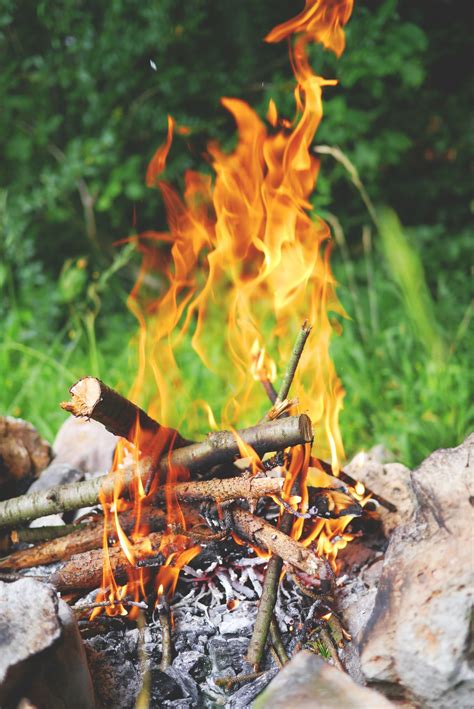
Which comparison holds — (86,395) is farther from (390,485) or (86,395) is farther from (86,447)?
(390,485)

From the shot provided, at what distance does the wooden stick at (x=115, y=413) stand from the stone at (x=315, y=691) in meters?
0.78

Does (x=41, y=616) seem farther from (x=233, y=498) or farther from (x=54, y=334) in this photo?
(x=54, y=334)

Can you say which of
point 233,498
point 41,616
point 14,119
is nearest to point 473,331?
point 233,498

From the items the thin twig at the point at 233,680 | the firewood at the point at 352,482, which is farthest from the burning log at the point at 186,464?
the thin twig at the point at 233,680

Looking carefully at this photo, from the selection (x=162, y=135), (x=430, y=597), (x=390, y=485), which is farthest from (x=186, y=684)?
(x=162, y=135)

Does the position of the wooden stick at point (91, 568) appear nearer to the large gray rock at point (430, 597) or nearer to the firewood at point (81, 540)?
the firewood at point (81, 540)

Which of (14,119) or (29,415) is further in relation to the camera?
(14,119)

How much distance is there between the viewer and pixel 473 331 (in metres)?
3.86

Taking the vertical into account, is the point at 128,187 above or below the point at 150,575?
above

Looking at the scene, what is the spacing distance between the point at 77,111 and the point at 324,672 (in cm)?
431

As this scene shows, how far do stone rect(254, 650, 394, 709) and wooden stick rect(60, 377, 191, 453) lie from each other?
782 mm

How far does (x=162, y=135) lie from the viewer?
4.96 metres

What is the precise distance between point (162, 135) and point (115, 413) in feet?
11.2


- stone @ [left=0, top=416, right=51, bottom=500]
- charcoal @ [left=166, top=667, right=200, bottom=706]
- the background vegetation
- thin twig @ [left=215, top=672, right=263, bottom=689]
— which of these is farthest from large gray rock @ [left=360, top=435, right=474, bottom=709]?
the background vegetation
